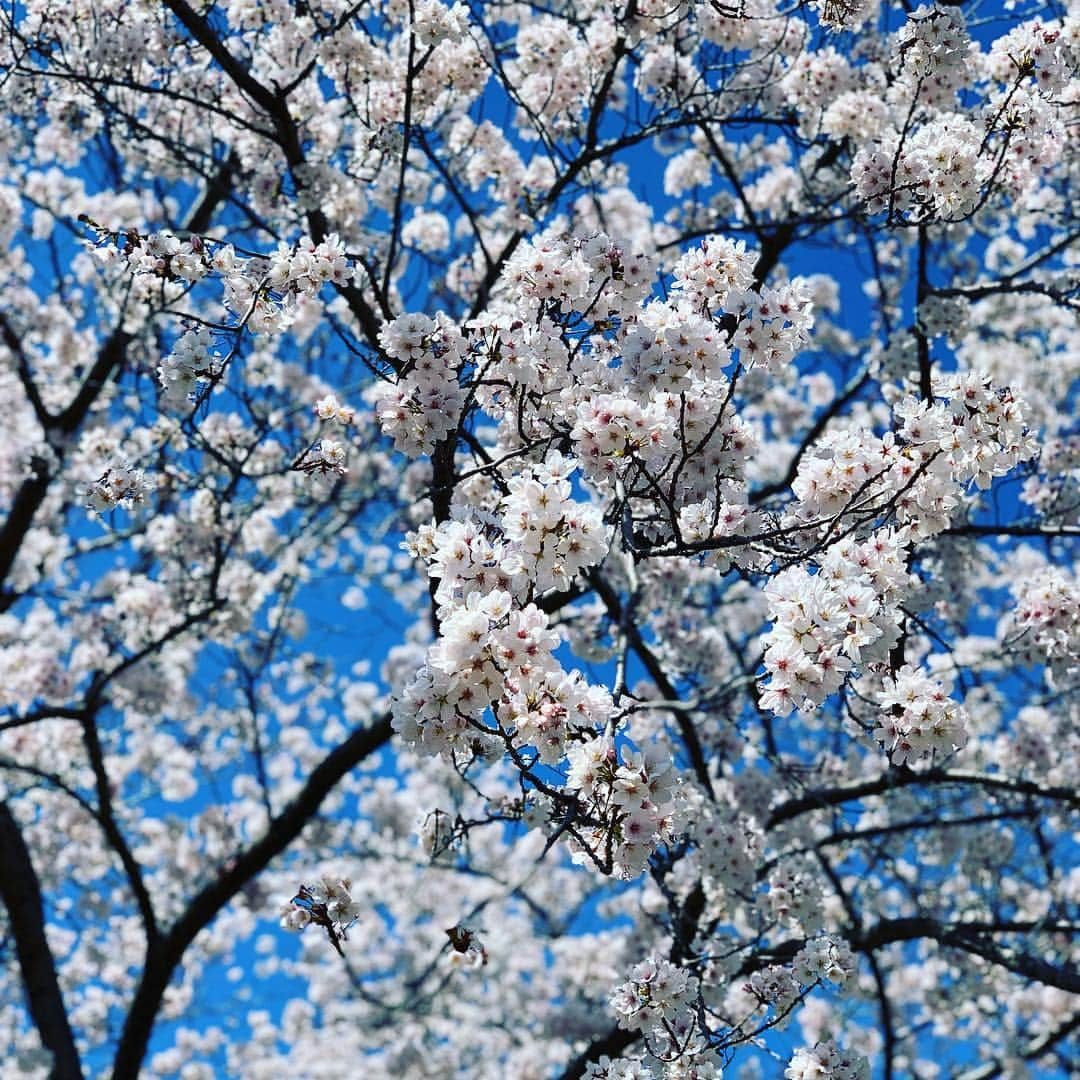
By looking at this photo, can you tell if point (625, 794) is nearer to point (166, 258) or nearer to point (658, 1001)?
point (658, 1001)

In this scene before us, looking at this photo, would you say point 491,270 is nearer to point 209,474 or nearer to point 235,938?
point 209,474

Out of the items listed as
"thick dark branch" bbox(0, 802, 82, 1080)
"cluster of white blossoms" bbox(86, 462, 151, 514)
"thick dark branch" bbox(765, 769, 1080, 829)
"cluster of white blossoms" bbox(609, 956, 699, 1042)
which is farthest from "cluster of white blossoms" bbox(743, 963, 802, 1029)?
"thick dark branch" bbox(0, 802, 82, 1080)

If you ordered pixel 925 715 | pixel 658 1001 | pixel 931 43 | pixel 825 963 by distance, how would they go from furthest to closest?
pixel 931 43 < pixel 825 963 < pixel 658 1001 < pixel 925 715

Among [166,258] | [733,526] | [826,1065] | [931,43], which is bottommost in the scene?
[826,1065]

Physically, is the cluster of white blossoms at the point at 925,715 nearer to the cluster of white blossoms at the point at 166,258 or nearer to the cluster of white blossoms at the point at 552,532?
the cluster of white blossoms at the point at 552,532

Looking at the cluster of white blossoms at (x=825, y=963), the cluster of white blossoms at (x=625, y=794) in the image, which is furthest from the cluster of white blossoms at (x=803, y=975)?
the cluster of white blossoms at (x=625, y=794)

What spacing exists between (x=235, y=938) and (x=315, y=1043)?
284cm

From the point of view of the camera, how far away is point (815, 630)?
2428mm

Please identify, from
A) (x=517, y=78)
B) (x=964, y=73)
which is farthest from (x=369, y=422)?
(x=964, y=73)

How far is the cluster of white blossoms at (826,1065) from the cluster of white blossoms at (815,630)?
57.3 inches

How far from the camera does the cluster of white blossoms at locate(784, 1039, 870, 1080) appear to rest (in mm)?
3180

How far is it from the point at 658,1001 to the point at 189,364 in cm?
253

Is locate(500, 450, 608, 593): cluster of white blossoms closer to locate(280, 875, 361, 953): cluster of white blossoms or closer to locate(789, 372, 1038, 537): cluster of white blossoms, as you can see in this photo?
locate(789, 372, 1038, 537): cluster of white blossoms

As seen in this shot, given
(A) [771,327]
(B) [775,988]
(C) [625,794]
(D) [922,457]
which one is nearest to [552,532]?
(C) [625,794]
